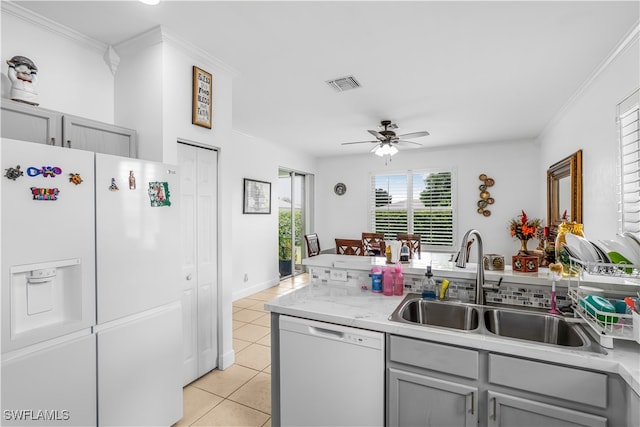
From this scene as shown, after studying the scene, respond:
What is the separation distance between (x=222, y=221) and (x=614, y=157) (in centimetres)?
310

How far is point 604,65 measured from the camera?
253 centimetres

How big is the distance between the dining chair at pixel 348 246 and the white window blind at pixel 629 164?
282 cm

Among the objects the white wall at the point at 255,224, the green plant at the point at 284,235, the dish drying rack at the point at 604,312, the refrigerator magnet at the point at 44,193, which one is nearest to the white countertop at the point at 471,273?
the dish drying rack at the point at 604,312

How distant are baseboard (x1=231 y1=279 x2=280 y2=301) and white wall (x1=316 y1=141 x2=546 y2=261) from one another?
6.23ft

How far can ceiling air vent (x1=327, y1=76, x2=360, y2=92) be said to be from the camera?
9.46 feet

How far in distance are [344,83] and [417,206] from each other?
3.75 meters

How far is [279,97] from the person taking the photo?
132 inches

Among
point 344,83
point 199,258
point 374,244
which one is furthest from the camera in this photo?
point 374,244

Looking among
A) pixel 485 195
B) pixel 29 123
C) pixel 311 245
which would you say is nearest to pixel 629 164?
pixel 485 195

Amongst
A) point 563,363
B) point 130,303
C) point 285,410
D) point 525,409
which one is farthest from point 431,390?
point 130,303

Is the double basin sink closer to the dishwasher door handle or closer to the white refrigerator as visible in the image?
the dishwasher door handle

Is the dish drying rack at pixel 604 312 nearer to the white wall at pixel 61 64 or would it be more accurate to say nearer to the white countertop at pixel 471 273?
the white countertop at pixel 471 273

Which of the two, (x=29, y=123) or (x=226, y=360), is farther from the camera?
(x=226, y=360)

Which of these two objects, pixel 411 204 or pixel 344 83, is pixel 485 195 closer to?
pixel 411 204
